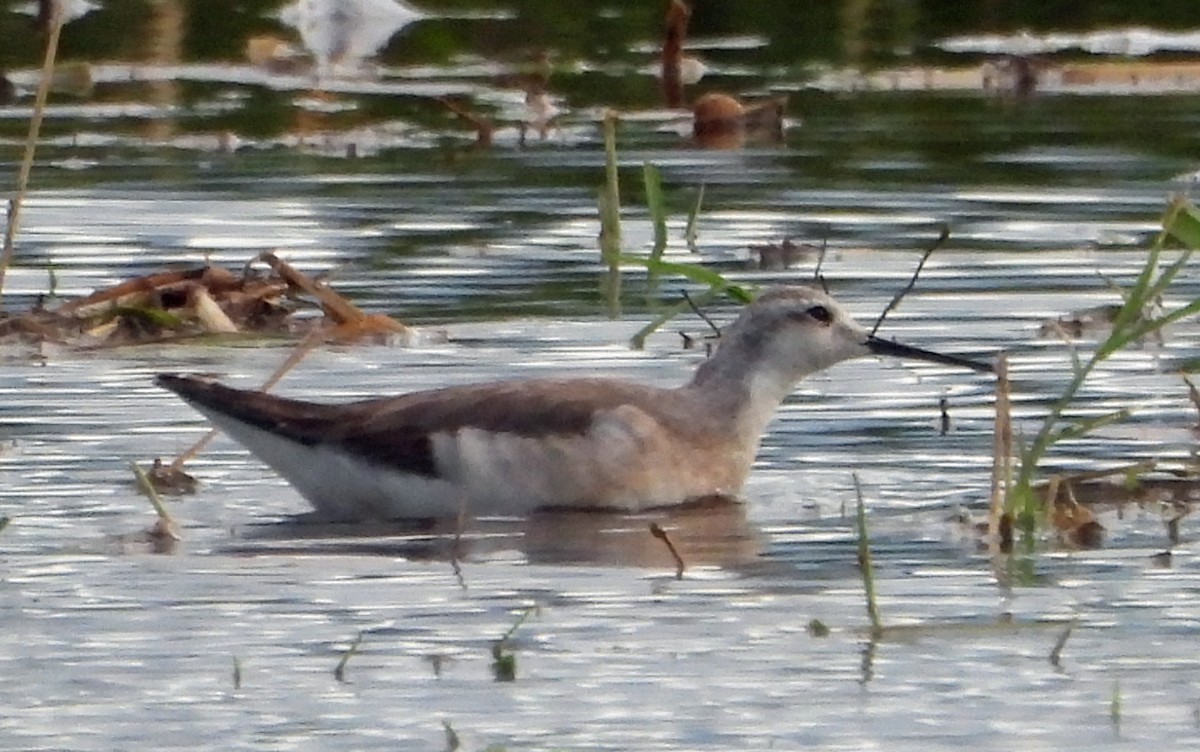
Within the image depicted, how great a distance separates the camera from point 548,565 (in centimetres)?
927

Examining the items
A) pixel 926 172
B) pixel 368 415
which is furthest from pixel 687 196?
pixel 368 415

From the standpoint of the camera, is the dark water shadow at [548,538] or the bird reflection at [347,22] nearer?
the dark water shadow at [548,538]

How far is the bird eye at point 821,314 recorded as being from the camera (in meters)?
11.0

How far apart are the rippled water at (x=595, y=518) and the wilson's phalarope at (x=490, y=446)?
189mm

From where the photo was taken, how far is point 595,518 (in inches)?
402

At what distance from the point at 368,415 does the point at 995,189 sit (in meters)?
6.97

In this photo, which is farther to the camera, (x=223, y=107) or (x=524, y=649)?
(x=223, y=107)

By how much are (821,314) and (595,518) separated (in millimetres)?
1224

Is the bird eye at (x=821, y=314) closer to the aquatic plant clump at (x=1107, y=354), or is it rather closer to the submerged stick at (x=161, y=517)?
the aquatic plant clump at (x=1107, y=354)

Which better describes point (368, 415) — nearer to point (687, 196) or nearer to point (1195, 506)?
point (1195, 506)

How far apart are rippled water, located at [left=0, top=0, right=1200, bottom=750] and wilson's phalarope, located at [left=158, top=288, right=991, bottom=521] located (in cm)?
19

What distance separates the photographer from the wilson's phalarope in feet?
33.6

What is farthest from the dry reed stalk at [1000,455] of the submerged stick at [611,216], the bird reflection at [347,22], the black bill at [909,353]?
the bird reflection at [347,22]

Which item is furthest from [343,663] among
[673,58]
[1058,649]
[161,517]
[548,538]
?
[673,58]
